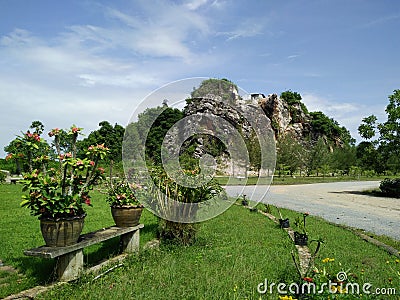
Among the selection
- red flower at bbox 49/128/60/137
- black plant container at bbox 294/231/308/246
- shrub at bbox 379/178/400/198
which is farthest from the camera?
shrub at bbox 379/178/400/198

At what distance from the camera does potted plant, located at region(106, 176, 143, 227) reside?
5.20 m

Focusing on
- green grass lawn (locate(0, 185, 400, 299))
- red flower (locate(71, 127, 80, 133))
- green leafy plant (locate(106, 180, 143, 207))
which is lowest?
green grass lawn (locate(0, 185, 400, 299))

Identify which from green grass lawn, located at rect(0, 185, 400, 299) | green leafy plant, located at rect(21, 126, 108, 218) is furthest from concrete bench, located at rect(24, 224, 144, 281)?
green leafy plant, located at rect(21, 126, 108, 218)

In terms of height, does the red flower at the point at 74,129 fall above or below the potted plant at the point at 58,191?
above

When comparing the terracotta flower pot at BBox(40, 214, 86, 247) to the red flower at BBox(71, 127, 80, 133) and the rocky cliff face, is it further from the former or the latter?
the rocky cliff face

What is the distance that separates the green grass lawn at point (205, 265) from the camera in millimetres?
3578

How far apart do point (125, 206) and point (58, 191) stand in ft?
4.71

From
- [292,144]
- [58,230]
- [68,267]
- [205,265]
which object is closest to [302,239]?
[205,265]

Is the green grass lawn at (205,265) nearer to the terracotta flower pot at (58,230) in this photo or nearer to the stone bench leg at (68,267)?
the stone bench leg at (68,267)

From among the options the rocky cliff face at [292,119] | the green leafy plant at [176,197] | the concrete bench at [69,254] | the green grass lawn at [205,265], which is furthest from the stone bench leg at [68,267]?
the rocky cliff face at [292,119]

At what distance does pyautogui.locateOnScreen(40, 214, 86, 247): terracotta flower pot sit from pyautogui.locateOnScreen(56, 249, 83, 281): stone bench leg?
0.14 metres

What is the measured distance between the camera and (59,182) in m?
4.00

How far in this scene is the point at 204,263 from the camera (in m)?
4.64

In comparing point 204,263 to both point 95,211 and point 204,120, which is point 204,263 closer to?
point 204,120
